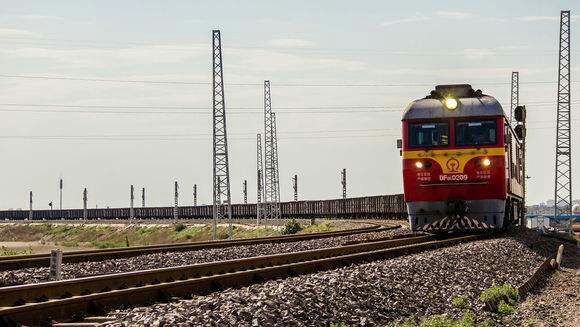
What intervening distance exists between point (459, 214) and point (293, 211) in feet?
195

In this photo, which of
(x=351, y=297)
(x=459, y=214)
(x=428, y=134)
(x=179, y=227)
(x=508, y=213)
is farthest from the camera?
(x=179, y=227)

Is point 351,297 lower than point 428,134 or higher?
lower

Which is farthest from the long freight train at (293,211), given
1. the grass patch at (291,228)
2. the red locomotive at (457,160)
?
the red locomotive at (457,160)

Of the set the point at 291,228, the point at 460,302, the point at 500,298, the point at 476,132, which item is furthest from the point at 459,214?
the point at 291,228

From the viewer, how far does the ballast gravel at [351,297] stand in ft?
34.6

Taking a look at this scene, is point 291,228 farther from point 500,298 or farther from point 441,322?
point 441,322

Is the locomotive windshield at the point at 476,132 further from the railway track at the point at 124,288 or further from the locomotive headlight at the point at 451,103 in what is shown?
the railway track at the point at 124,288

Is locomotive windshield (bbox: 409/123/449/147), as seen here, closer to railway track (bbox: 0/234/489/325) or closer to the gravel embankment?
the gravel embankment

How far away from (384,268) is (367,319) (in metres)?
4.35

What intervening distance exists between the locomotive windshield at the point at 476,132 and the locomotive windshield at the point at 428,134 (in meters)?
0.33

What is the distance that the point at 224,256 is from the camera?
20.8 m

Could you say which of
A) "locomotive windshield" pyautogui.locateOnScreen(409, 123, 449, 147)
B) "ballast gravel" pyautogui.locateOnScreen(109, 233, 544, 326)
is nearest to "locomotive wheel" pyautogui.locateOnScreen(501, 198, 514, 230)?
"locomotive windshield" pyautogui.locateOnScreen(409, 123, 449, 147)

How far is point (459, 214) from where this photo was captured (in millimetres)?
26031

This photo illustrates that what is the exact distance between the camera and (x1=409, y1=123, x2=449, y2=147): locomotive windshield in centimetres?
2561
